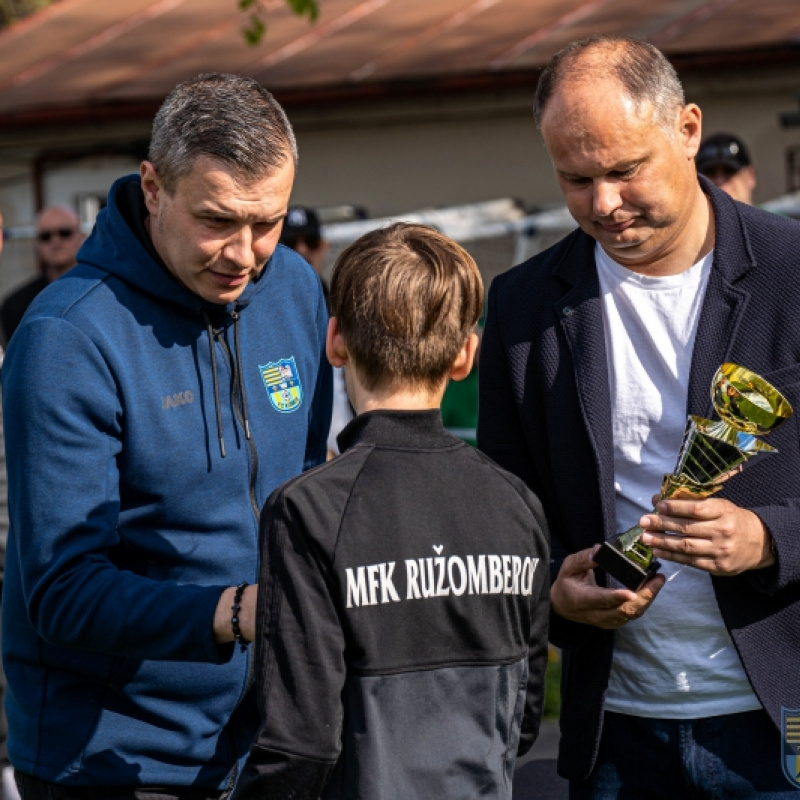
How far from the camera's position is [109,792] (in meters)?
2.54

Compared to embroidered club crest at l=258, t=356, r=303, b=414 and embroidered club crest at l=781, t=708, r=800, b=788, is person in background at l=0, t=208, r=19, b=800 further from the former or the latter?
embroidered club crest at l=781, t=708, r=800, b=788

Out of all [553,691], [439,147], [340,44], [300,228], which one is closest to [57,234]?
[300,228]

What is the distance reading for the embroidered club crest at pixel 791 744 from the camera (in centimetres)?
260

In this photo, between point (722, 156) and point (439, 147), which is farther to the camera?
point (439, 147)

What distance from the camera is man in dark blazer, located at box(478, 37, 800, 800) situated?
2605 millimetres

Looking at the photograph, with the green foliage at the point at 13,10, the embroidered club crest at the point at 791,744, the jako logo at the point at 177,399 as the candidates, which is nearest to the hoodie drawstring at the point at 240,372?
the jako logo at the point at 177,399

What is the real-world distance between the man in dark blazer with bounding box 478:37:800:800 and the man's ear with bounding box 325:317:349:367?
0.63 m

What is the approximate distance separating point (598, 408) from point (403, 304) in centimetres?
65

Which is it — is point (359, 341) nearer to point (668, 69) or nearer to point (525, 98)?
point (668, 69)

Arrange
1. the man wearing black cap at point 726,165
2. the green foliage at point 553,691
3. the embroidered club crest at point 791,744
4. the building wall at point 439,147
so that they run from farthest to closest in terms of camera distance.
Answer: the building wall at point 439,147
the man wearing black cap at point 726,165
the green foliage at point 553,691
the embroidered club crest at point 791,744

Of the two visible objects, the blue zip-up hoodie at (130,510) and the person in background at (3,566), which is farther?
the person in background at (3,566)

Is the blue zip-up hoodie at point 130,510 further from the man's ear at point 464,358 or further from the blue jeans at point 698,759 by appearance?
the blue jeans at point 698,759

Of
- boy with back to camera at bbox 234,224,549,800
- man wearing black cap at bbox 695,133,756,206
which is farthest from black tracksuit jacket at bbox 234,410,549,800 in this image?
man wearing black cap at bbox 695,133,756,206

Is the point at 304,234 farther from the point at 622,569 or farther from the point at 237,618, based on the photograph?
the point at 237,618
